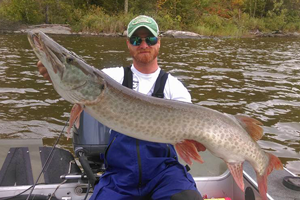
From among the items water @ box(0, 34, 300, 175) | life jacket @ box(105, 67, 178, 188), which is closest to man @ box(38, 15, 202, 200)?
life jacket @ box(105, 67, 178, 188)

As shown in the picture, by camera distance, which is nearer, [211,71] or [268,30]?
[211,71]

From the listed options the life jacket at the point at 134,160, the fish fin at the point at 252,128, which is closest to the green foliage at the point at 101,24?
the life jacket at the point at 134,160

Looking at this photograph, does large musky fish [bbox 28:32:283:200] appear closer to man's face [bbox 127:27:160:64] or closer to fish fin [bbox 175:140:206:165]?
fish fin [bbox 175:140:206:165]

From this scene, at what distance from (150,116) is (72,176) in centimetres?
126

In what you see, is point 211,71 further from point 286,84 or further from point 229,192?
point 229,192

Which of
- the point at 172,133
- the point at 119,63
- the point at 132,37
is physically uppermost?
the point at 132,37

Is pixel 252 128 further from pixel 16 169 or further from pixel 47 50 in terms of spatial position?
pixel 16 169

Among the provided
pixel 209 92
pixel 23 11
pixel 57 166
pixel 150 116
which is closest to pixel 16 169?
pixel 57 166

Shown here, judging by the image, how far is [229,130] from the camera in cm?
252

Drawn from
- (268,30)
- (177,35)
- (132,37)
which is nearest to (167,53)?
(177,35)

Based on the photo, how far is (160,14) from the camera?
104ft

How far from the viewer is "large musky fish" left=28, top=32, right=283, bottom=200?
2.26 meters

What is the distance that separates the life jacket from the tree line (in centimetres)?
2476

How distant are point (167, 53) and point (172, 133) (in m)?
14.0
